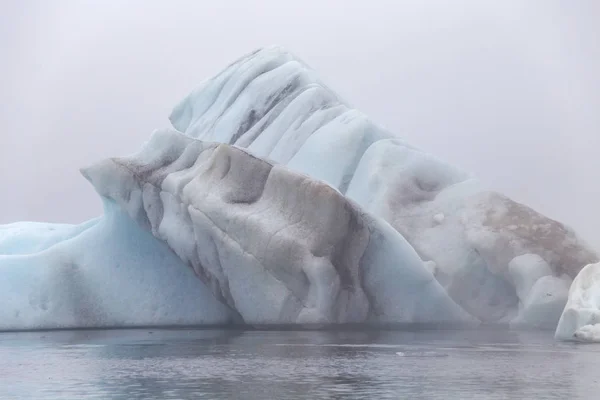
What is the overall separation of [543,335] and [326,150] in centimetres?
538

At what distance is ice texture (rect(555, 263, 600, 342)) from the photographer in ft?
43.1

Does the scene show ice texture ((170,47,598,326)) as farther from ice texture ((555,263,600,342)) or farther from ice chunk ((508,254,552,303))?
ice texture ((555,263,600,342))

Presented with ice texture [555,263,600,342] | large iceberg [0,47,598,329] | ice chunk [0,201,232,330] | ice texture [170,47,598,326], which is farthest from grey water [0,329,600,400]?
ice texture [170,47,598,326]

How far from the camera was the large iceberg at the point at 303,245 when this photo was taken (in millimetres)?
15039

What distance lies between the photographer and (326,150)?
59.7 ft

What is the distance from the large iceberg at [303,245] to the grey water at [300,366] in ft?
3.40

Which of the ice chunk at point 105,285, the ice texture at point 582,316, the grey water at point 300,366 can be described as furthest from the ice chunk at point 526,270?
the ice chunk at point 105,285

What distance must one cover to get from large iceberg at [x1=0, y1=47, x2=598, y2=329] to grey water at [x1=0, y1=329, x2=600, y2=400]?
3.40 feet

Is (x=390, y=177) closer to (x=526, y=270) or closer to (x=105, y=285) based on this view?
(x=526, y=270)

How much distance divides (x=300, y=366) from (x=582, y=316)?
4819 mm

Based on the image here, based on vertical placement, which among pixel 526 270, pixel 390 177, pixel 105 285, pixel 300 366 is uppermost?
pixel 390 177

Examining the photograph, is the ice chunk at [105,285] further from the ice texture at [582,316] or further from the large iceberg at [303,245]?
the ice texture at [582,316]

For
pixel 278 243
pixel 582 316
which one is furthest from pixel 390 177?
pixel 582 316

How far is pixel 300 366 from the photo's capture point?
387 inches
